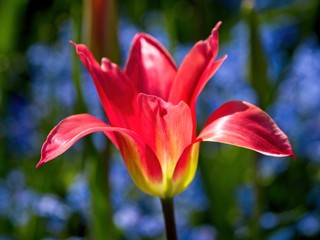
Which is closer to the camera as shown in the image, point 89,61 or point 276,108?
point 89,61

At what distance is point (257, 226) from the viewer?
4.31 feet

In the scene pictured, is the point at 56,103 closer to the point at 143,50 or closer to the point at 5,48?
the point at 5,48

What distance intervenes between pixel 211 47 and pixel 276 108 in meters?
0.92

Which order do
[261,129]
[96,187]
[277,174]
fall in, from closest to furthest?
[261,129], [96,187], [277,174]

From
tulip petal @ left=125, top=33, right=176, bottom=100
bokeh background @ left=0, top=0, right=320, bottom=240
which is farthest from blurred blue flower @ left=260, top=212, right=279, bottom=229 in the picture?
tulip petal @ left=125, top=33, right=176, bottom=100

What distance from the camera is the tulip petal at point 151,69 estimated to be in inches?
36.1

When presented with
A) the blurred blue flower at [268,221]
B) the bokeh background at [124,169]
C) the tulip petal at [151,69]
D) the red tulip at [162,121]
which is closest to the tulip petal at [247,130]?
the red tulip at [162,121]

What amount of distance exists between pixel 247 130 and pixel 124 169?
919mm

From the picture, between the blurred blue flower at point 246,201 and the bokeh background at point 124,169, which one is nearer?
the bokeh background at point 124,169

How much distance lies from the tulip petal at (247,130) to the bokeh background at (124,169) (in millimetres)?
440

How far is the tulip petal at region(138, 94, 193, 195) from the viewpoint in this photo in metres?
0.80

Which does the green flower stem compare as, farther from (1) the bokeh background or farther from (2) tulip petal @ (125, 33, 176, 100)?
(1) the bokeh background

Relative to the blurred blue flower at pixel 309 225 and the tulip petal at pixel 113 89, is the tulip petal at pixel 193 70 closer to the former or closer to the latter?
the tulip petal at pixel 113 89

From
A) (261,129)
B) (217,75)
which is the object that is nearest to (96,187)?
(261,129)
